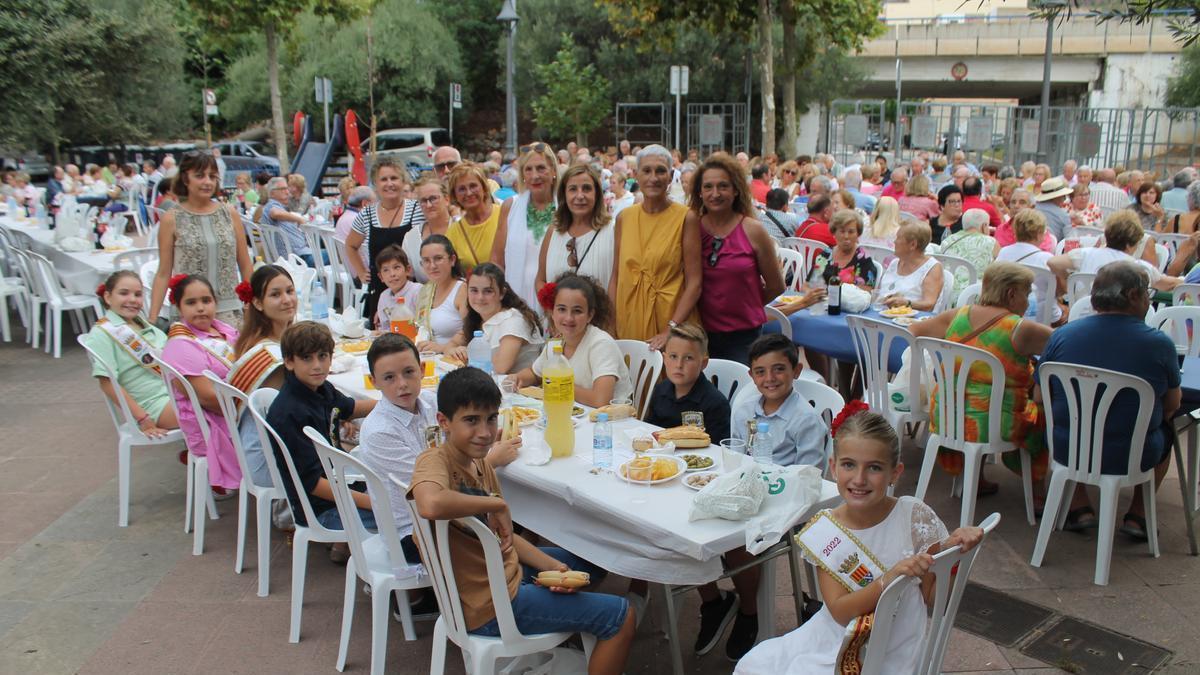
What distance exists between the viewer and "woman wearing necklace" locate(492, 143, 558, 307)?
16.9ft

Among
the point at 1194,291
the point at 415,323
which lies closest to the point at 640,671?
the point at 415,323

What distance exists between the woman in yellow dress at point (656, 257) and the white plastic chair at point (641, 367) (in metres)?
0.07

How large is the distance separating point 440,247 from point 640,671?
2679 mm

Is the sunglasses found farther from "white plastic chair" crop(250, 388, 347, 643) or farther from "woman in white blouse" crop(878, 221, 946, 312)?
"white plastic chair" crop(250, 388, 347, 643)

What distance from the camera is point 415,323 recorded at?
5285 mm

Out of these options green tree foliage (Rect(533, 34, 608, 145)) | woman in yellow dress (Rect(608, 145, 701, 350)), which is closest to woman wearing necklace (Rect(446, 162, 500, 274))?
woman in yellow dress (Rect(608, 145, 701, 350))

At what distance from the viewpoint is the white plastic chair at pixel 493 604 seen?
2.58 metres

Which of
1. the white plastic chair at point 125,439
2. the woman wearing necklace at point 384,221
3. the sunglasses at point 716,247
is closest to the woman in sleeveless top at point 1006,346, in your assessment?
the sunglasses at point 716,247

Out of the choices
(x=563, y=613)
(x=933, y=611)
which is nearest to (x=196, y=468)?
(x=563, y=613)

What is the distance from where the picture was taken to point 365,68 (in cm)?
2878

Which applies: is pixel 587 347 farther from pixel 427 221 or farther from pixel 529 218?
pixel 427 221

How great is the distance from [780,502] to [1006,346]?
1969 mm

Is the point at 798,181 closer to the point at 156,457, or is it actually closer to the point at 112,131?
the point at 156,457

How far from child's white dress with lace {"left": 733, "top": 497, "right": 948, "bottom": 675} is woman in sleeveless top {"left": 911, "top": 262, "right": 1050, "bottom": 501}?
2.00 metres
